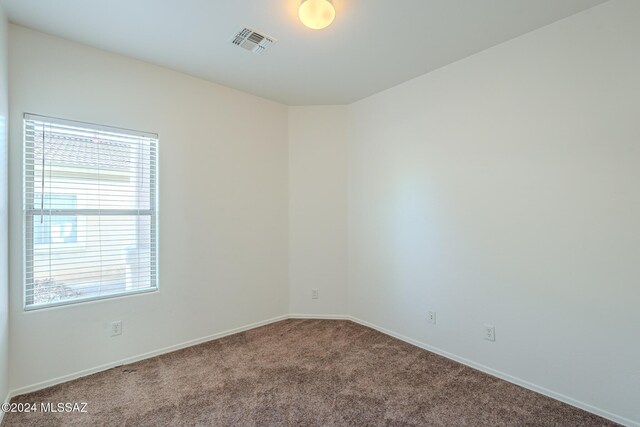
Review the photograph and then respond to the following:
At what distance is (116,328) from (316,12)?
2863 mm

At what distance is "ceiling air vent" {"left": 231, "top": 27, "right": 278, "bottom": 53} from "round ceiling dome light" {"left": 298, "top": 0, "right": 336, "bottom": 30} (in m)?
0.48

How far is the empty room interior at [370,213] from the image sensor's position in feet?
6.26

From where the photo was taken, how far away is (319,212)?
3.68 meters

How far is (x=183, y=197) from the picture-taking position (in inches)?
113

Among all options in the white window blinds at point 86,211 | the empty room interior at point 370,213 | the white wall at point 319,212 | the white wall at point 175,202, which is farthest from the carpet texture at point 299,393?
the white wall at point 319,212

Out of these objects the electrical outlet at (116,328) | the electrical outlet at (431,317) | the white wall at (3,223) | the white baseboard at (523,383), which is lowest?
the white baseboard at (523,383)

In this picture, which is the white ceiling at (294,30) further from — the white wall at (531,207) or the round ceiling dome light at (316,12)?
the white wall at (531,207)

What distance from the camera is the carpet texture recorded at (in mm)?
1854

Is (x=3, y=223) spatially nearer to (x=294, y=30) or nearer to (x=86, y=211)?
(x=86, y=211)

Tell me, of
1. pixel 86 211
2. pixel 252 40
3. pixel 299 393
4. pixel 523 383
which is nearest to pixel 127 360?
pixel 86 211

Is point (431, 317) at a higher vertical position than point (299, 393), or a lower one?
higher

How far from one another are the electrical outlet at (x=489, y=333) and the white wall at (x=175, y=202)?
219 centimetres

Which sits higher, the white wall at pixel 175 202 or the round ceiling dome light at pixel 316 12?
the round ceiling dome light at pixel 316 12

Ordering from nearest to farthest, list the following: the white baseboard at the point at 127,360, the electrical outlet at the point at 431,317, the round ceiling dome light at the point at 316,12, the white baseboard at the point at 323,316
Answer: the round ceiling dome light at the point at 316,12
the white baseboard at the point at 127,360
the electrical outlet at the point at 431,317
the white baseboard at the point at 323,316
